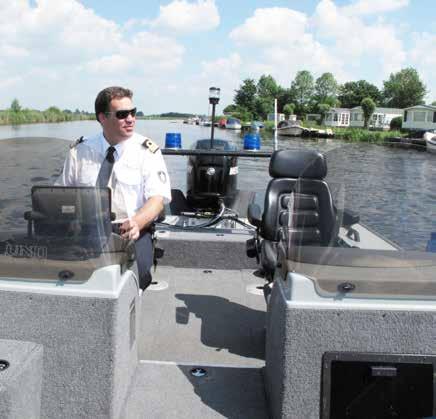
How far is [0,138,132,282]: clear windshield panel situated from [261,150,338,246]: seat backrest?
744mm

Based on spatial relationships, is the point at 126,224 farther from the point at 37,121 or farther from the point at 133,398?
the point at 37,121

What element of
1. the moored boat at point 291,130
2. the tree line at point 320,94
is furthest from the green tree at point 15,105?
the tree line at point 320,94

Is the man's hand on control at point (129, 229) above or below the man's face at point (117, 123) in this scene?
below

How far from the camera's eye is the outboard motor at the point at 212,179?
231 inches

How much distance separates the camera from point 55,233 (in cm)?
202

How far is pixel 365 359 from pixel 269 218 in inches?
79.0

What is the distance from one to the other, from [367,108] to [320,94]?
1484 inches

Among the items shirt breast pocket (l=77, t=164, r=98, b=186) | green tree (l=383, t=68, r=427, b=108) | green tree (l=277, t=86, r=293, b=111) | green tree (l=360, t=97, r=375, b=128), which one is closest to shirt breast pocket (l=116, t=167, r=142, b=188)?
shirt breast pocket (l=77, t=164, r=98, b=186)

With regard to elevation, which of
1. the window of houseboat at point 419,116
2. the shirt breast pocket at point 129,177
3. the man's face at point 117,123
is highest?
the window of houseboat at point 419,116

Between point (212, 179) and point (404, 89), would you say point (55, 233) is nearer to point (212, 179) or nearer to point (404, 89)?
point (212, 179)

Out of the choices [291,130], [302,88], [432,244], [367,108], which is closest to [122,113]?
[432,244]

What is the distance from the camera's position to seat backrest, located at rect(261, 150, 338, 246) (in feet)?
7.17

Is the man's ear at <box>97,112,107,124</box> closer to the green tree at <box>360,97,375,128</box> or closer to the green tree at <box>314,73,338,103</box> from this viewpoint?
the green tree at <box>360,97,375,128</box>

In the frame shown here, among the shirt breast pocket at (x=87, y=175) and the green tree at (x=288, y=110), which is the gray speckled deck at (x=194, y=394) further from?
the green tree at (x=288, y=110)
